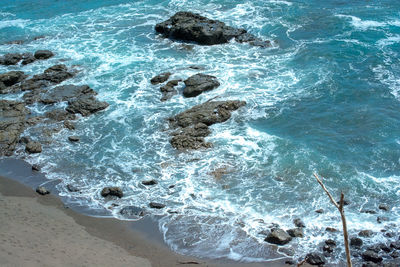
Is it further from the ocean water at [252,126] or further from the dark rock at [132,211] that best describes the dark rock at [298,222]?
the dark rock at [132,211]

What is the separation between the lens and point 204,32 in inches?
1233

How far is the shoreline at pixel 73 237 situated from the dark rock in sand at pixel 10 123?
3.97 meters

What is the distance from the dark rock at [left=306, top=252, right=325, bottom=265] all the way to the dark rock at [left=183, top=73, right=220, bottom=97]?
13.1m

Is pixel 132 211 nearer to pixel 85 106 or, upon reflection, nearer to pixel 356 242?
pixel 356 242

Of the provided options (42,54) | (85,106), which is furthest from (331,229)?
(42,54)

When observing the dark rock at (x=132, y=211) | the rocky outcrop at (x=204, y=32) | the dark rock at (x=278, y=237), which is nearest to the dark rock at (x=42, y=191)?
the dark rock at (x=132, y=211)

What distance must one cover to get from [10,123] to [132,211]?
34.5 ft

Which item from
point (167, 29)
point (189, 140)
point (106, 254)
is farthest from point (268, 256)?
point (167, 29)

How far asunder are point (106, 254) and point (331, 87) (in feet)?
53.9

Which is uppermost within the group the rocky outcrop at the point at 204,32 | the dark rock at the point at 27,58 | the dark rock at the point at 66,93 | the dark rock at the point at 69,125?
the rocky outcrop at the point at 204,32

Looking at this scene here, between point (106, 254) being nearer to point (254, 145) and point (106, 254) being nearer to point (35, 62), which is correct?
point (254, 145)

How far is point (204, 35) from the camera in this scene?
31188mm

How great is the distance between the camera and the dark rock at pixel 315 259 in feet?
44.6

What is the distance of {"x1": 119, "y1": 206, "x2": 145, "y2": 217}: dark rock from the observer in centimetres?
1636
